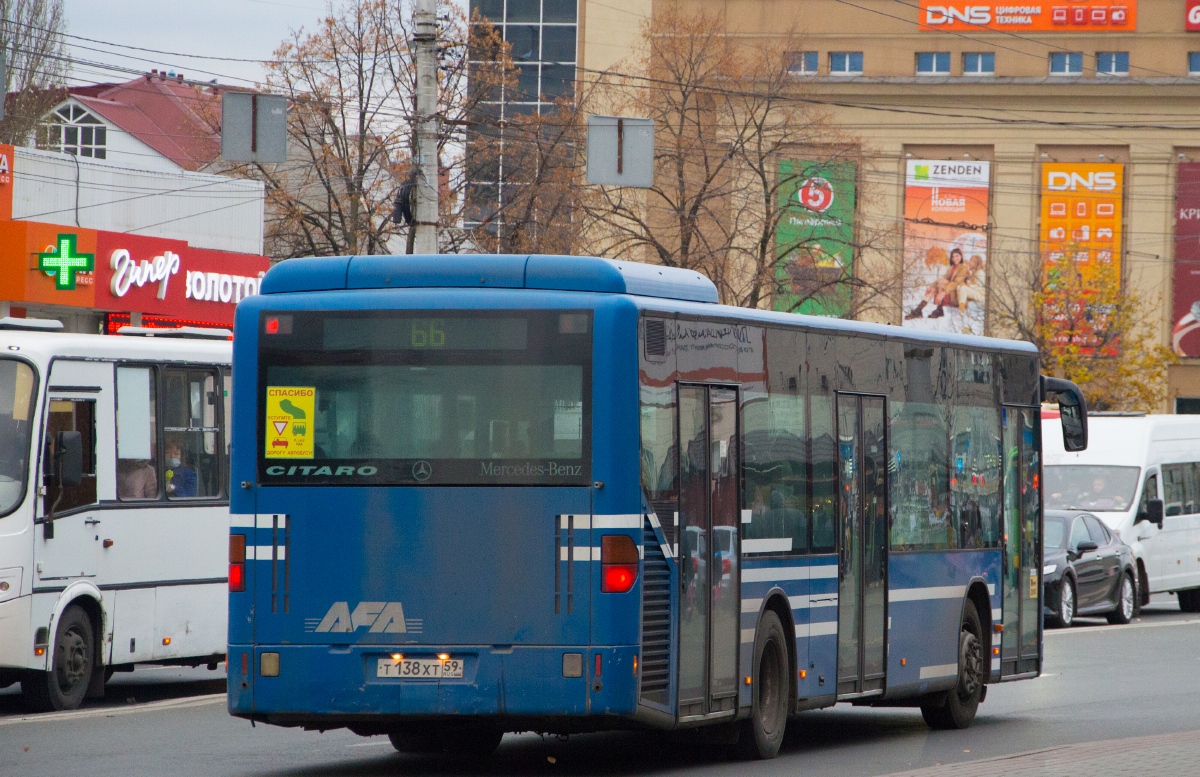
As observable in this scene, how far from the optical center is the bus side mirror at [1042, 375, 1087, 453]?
15.1 meters

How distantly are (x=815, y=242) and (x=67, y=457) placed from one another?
35.7 metres

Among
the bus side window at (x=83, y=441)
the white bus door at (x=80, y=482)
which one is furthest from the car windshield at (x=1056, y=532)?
the bus side window at (x=83, y=441)

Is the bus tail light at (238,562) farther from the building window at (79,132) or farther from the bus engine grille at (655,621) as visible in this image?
the building window at (79,132)

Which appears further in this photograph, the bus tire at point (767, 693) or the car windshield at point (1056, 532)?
the car windshield at point (1056, 532)

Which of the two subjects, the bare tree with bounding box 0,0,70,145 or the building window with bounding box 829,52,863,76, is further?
the building window with bounding box 829,52,863,76

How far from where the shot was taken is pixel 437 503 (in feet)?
31.9

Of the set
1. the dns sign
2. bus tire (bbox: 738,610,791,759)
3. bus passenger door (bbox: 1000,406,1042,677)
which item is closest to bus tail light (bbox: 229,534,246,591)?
bus tire (bbox: 738,610,791,759)

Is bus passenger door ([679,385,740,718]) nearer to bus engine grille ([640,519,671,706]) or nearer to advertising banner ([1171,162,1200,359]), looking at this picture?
bus engine grille ([640,519,671,706])

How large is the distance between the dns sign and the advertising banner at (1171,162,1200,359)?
2448cm

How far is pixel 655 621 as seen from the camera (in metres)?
9.73

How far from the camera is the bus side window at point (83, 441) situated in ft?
45.6

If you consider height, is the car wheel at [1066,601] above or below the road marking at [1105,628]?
above

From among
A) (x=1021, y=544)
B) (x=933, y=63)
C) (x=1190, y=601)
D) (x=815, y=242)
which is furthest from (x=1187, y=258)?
(x=1021, y=544)

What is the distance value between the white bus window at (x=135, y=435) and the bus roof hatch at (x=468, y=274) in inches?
187
